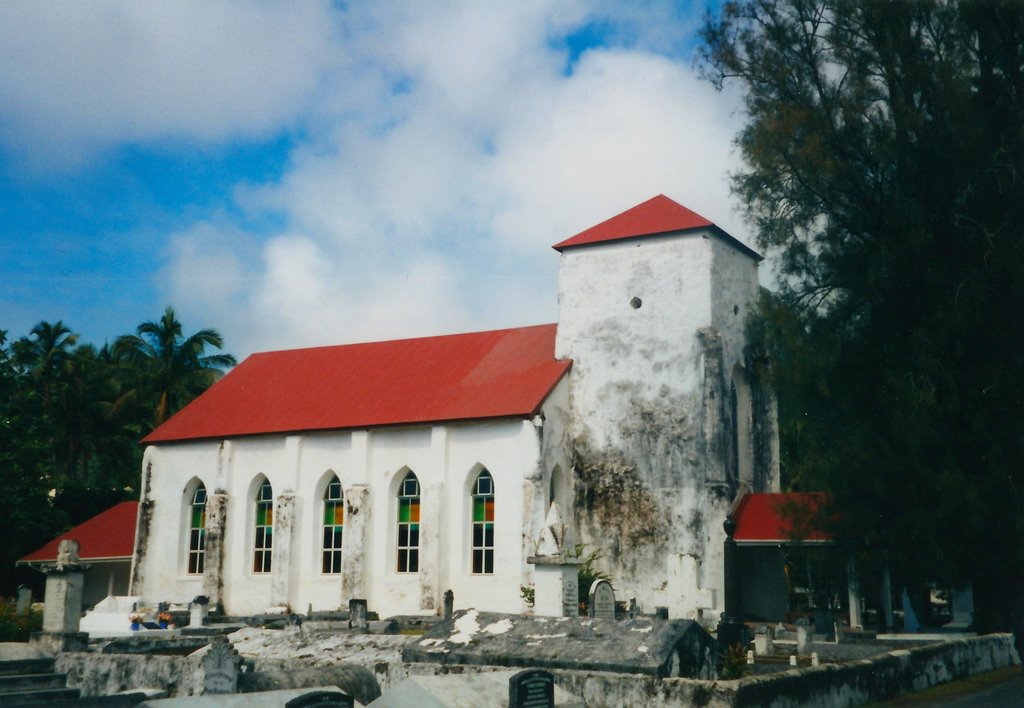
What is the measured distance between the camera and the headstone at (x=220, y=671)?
37.7 feet

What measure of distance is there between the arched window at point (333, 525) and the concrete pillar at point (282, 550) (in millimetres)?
1036

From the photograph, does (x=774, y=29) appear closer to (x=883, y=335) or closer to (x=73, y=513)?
(x=883, y=335)

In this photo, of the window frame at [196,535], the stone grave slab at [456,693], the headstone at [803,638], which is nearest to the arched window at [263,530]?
the window frame at [196,535]

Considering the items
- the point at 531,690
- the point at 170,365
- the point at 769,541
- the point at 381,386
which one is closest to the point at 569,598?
the point at 531,690

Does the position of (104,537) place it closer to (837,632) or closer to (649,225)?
(649,225)

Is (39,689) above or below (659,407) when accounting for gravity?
below

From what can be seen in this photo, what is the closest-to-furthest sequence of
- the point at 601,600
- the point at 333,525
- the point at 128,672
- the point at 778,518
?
the point at 128,672 → the point at 601,600 → the point at 778,518 → the point at 333,525

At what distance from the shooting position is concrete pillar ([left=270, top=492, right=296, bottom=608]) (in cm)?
3166

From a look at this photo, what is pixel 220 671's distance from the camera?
11.5m

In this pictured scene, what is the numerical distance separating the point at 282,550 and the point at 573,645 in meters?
21.2

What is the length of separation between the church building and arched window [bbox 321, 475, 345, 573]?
0.21 feet

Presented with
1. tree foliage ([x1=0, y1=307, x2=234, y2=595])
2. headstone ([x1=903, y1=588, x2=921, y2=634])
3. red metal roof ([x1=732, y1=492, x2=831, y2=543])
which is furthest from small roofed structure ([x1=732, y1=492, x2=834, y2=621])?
tree foliage ([x1=0, y1=307, x2=234, y2=595])

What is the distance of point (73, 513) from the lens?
41.2 m

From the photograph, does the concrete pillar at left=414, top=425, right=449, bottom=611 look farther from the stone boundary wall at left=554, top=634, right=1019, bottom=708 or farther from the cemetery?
the stone boundary wall at left=554, top=634, right=1019, bottom=708
